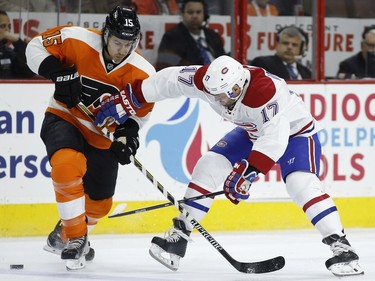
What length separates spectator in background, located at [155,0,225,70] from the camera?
226 inches

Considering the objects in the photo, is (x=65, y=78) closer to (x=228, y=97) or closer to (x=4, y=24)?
(x=228, y=97)

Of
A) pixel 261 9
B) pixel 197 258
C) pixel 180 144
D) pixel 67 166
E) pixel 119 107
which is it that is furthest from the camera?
pixel 261 9

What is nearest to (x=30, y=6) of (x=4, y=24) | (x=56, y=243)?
(x=4, y=24)

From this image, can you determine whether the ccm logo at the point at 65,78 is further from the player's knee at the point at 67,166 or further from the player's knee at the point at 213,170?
the player's knee at the point at 213,170

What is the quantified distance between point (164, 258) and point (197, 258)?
1.63 ft

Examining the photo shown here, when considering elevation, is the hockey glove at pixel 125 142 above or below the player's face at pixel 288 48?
below

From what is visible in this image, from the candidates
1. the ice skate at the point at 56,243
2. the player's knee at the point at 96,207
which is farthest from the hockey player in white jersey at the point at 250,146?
the ice skate at the point at 56,243

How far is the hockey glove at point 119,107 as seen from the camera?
4.37m

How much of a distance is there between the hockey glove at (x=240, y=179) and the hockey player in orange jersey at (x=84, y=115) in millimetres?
511

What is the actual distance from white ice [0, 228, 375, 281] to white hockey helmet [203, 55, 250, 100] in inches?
31.8

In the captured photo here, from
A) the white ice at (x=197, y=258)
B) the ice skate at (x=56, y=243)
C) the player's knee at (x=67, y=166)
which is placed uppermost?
the player's knee at (x=67, y=166)

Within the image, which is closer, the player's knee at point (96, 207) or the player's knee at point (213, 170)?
the player's knee at point (213, 170)

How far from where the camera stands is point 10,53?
550cm

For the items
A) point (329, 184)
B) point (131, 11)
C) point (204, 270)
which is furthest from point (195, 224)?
point (329, 184)
